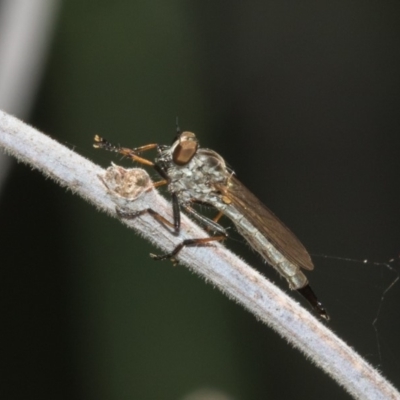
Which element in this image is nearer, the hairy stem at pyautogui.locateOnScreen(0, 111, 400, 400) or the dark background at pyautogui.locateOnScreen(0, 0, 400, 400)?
the hairy stem at pyautogui.locateOnScreen(0, 111, 400, 400)

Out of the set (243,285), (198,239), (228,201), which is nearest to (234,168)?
(228,201)

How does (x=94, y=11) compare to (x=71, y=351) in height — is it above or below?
above

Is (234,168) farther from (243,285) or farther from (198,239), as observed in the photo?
(243,285)

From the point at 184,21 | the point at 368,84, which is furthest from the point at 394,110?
the point at 184,21

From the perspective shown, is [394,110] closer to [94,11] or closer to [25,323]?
[94,11]

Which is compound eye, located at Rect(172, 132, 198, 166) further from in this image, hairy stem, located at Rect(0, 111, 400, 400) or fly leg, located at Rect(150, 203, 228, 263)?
hairy stem, located at Rect(0, 111, 400, 400)

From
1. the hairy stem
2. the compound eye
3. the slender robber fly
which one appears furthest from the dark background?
the hairy stem
